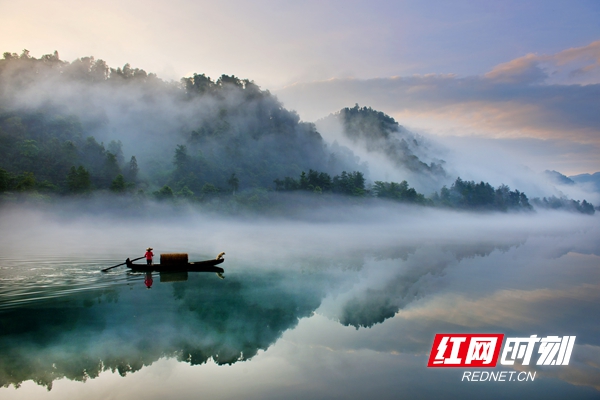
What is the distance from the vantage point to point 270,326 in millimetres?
15219

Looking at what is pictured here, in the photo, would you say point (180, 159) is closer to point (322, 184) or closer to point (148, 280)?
point (322, 184)

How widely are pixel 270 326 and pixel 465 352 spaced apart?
6.91 meters

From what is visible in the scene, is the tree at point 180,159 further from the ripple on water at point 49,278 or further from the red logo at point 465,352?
the red logo at point 465,352

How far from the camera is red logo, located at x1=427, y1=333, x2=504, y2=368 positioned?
11492mm

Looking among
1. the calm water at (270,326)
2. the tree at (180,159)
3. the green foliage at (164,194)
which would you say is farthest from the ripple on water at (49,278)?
the tree at (180,159)

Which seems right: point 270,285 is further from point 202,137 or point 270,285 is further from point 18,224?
point 202,137

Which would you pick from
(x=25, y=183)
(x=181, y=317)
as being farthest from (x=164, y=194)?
(x=181, y=317)

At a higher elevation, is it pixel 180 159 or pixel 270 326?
pixel 180 159

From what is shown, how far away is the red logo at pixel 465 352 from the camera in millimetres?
11492

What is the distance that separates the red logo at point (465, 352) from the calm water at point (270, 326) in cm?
33

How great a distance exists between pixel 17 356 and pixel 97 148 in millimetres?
79681

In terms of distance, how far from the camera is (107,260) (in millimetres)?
26500

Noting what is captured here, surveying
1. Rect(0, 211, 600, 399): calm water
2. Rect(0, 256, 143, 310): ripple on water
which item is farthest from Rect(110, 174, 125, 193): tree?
Rect(0, 256, 143, 310): ripple on water

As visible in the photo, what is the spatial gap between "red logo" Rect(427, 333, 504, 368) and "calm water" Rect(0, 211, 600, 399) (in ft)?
1.07
